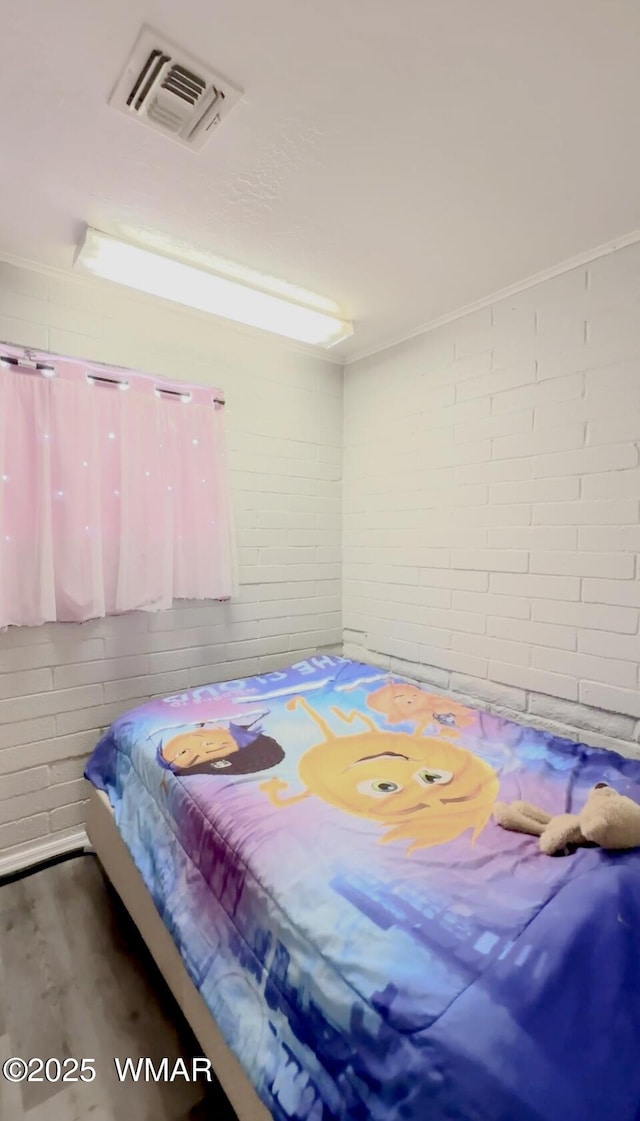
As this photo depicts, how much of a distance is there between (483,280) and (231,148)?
1.16m

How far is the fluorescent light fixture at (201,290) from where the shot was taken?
1.77m

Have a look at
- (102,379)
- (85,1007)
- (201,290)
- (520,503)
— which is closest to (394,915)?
(85,1007)

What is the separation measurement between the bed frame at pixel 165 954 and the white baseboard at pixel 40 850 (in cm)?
17

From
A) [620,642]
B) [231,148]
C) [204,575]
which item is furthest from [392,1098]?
[231,148]

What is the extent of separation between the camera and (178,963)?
1273 mm

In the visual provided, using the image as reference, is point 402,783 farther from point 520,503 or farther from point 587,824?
point 520,503

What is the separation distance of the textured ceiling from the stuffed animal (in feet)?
5.57

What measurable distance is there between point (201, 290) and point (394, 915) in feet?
7.26

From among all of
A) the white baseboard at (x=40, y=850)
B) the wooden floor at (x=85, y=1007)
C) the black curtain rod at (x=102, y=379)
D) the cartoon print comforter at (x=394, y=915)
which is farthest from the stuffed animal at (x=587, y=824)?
Result: the black curtain rod at (x=102, y=379)

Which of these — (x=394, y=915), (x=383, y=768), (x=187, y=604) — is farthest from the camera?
(x=187, y=604)

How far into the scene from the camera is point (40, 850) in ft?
6.53

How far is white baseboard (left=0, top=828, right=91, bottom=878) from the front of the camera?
192 centimetres

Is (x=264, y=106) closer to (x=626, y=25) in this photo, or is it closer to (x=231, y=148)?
(x=231, y=148)

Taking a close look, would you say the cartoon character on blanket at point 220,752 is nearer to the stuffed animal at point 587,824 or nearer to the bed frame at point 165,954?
the bed frame at point 165,954
